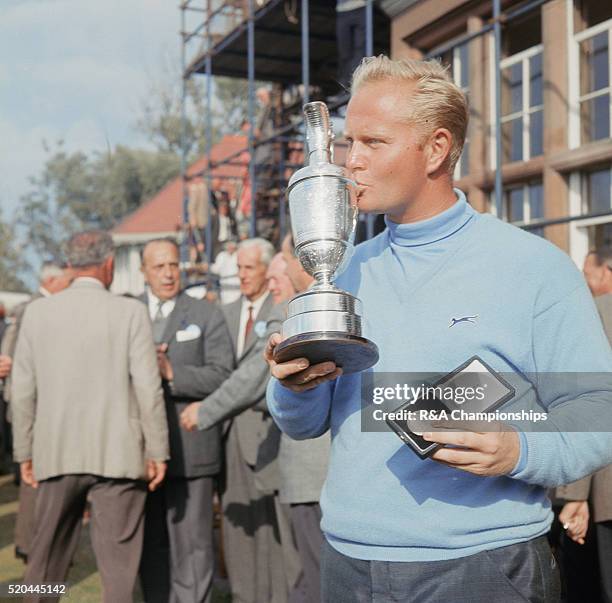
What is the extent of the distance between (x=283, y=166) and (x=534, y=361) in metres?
11.6

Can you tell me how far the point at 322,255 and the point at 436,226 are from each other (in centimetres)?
27

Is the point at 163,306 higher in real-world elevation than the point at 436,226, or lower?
higher

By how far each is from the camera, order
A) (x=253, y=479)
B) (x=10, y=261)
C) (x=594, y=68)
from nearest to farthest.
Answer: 1. (x=253, y=479)
2. (x=594, y=68)
3. (x=10, y=261)

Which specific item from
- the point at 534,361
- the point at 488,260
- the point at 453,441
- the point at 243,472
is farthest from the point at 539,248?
the point at 243,472

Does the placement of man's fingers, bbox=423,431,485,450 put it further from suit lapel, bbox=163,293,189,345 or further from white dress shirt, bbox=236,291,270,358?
white dress shirt, bbox=236,291,270,358

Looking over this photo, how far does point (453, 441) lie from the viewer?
4.60ft

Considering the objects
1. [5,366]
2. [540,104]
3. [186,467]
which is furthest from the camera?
[540,104]

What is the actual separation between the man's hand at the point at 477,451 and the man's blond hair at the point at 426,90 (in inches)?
26.8

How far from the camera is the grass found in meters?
5.10

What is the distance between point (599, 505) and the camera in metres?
3.49

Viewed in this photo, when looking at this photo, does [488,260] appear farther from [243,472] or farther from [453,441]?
[243,472]

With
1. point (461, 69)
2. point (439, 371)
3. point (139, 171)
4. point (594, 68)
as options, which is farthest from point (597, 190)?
point (139, 171)

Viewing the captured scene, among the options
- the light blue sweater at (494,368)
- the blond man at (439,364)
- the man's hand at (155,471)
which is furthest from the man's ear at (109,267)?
the light blue sweater at (494,368)

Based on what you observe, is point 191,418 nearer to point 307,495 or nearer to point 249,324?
point 307,495
